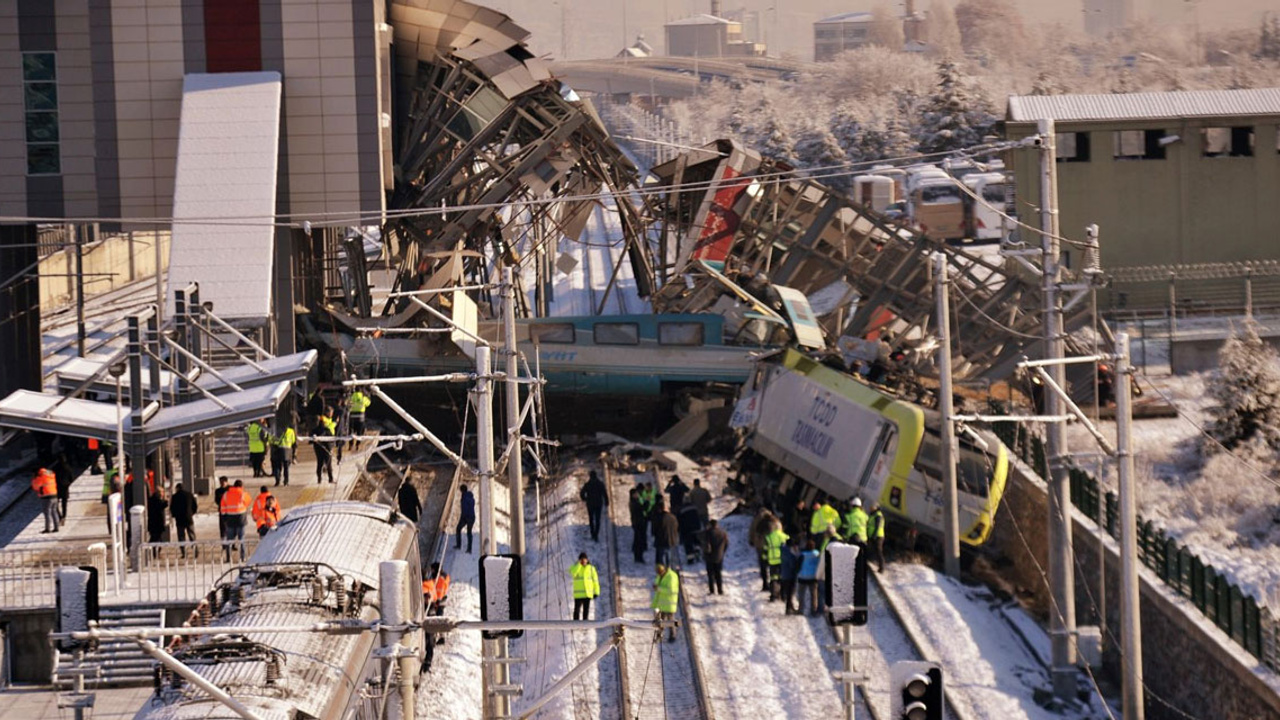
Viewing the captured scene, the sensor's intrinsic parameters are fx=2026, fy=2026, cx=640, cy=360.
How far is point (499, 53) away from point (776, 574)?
21.7 metres

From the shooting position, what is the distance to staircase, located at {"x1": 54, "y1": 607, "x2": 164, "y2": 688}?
2650 cm

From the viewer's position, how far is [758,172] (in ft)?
157

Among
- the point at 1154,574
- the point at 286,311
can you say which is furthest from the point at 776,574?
the point at 286,311

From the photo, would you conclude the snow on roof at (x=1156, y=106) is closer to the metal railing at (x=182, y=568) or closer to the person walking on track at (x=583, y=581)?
the person walking on track at (x=583, y=581)

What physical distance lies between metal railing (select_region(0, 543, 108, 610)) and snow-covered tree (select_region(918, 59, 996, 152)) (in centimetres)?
6114

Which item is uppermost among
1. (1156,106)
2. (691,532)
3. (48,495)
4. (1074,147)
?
(1156,106)

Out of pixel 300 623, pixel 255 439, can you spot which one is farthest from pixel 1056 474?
pixel 255 439

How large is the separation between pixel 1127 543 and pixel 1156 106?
34045mm

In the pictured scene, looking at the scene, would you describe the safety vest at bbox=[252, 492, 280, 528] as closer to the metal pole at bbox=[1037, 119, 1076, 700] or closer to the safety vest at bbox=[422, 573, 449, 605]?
the safety vest at bbox=[422, 573, 449, 605]

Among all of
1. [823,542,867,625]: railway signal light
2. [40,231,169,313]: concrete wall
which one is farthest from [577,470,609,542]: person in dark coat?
[40,231,169,313]: concrete wall

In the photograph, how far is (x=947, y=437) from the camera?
31.8 meters

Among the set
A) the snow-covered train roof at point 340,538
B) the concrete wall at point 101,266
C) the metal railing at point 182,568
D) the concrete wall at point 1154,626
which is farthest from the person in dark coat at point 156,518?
the concrete wall at point 101,266

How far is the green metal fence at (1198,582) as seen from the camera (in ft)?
79.3

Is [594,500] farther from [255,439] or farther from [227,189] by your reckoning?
[227,189]
